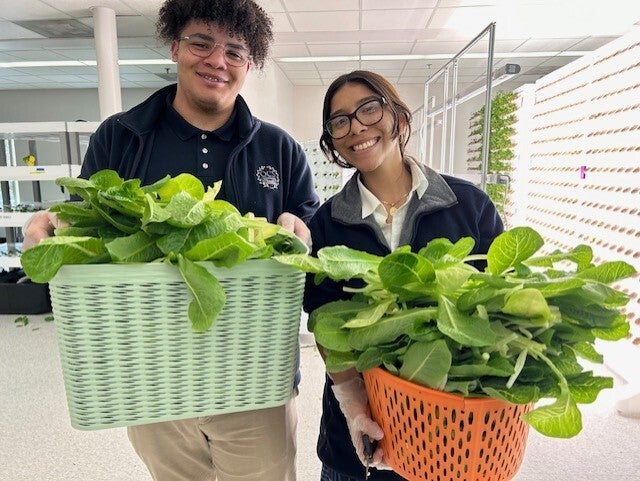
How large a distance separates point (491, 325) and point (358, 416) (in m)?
0.31

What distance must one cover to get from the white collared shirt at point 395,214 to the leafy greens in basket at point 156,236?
39cm

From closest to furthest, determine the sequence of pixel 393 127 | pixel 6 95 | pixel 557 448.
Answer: pixel 393 127 < pixel 557 448 < pixel 6 95

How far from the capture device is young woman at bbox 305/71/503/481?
1.13 metres

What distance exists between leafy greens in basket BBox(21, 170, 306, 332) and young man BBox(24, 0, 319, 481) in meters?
0.44

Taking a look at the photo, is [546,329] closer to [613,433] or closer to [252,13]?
[252,13]

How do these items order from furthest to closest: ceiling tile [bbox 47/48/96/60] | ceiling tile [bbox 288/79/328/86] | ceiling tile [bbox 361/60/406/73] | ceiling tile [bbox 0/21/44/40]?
ceiling tile [bbox 288/79/328/86] < ceiling tile [bbox 361/60/406/73] < ceiling tile [bbox 47/48/96/60] < ceiling tile [bbox 0/21/44/40]

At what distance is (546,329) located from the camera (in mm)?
628

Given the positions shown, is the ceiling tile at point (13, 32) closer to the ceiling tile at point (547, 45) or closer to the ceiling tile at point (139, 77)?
the ceiling tile at point (139, 77)

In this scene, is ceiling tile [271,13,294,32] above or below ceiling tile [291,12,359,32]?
below

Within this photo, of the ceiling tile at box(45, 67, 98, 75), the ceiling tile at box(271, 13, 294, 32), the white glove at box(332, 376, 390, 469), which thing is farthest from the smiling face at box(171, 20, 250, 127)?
the ceiling tile at box(45, 67, 98, 75)

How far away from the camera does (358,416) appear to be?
81 centimetres

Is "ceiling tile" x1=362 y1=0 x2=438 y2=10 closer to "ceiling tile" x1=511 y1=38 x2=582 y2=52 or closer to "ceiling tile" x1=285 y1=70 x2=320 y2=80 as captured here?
"ceiling tile" x1=511 y1=38 x2=582 y2=52

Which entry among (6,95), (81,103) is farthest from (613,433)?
(6,95)

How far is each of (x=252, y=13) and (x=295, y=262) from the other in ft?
2.73
